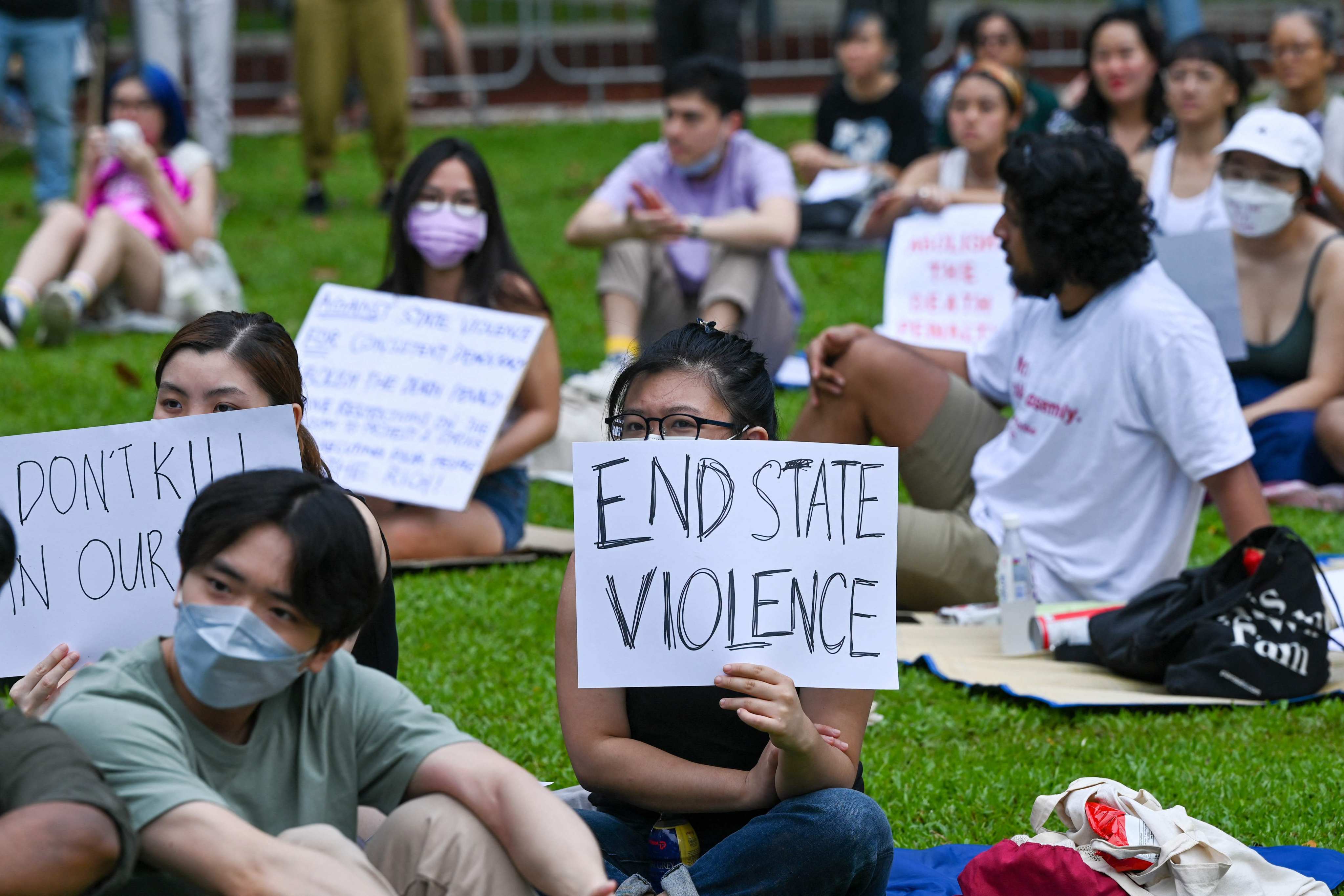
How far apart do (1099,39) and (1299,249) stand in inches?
100

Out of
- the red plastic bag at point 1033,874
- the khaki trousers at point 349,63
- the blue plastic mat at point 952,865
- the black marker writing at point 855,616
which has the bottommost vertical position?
the blue plastic mat at point 952,865

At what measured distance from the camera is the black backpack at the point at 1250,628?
4.54 m

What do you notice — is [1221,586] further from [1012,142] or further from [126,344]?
[126,344]

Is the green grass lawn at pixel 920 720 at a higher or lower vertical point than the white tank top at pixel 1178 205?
lower

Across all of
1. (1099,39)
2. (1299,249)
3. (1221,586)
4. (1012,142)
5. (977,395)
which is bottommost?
(1221,586)

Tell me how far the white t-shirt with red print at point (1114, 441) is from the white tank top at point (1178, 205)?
6.65 feet

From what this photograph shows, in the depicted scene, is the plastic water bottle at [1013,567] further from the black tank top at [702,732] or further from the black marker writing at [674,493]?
the black marker writing at [674,493]

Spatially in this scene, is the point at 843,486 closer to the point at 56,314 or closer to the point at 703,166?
the point at 703,166

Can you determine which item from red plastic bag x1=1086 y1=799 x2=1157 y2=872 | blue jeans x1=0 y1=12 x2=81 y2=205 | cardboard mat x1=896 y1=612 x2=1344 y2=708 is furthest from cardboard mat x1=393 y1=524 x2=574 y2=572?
blue jeans x1=0 y1=12 x2=81 y2=205

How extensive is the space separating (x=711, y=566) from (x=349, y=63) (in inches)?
381

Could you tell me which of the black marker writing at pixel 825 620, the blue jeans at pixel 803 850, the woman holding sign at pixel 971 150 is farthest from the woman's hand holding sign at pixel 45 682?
the woman holding sign at pixel 971 150

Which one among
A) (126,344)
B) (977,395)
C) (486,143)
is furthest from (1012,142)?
(486,143)

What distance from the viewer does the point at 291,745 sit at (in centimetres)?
262

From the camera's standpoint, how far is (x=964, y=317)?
24.1 feet
